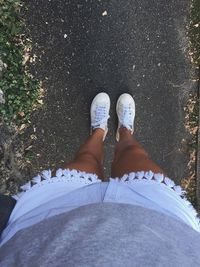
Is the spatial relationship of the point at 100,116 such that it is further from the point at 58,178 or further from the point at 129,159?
the point at 58,178

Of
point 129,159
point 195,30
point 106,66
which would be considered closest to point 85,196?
point 129,159

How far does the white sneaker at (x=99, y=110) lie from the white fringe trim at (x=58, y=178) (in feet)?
2.21

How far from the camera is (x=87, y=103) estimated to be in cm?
238

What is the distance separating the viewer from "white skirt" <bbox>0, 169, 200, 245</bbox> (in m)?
1.32

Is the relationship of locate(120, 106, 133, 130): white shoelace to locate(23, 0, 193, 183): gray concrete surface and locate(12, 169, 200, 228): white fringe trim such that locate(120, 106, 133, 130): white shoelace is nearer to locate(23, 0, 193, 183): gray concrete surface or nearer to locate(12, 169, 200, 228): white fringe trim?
locate(23, 0, 193, 183): gray concrete surface

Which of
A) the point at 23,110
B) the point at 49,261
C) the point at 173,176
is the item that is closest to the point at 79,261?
the point at 49,261

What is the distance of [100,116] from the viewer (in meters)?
2.34

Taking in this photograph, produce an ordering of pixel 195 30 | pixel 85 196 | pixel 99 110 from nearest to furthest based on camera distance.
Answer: pixel 85 196
pixel 99 110
pixel 195 30

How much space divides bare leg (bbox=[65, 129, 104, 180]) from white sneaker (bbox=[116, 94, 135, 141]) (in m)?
0.14

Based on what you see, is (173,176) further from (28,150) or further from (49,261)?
(49,261)

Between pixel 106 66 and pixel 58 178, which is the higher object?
pixel 106 66

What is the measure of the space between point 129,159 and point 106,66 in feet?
2.11

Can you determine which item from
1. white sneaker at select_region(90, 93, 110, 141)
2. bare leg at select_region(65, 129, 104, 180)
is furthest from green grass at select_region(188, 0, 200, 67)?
bare leg at select_region(65, 129, 104, 180)

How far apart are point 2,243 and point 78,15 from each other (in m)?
1.39
